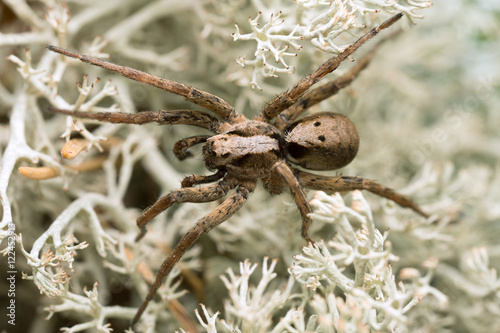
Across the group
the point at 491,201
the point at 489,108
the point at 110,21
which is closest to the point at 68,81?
the point at 110,21

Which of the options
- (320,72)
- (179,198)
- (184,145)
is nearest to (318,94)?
(320,72)

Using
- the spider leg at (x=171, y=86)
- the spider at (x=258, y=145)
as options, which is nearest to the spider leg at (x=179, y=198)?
the spider at (x=258, y=145)

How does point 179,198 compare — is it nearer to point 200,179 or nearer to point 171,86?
point 200,179

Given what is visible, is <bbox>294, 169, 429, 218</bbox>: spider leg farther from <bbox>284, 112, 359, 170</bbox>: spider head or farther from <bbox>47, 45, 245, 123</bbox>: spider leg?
<bbox>47, 45, 245, 123</bbox>: spider leg

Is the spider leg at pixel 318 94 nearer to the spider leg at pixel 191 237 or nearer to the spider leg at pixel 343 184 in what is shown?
the spider leg at pixel 343 184

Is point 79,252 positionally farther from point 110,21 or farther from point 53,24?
point 110,21

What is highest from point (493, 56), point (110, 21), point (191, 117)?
point (110, 21)
